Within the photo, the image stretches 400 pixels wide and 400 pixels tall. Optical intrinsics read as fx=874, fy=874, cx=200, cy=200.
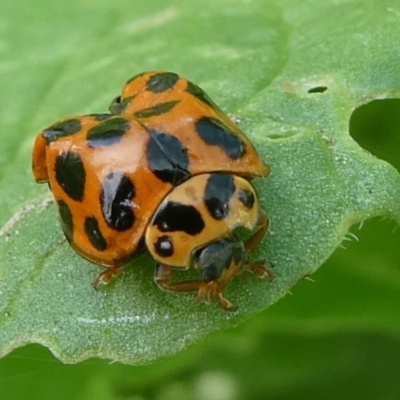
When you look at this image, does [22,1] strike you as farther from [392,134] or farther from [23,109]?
[392,134]

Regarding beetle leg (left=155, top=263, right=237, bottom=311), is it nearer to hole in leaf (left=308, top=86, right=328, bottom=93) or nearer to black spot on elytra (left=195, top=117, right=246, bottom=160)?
black spot on elytra (left=195, top=117, right=246, bottom=160)

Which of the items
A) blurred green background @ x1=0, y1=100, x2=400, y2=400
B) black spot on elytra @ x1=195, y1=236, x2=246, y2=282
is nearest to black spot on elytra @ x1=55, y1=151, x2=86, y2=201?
black spot on elytra @ x1=195, y1=236, x2=246, y2=282

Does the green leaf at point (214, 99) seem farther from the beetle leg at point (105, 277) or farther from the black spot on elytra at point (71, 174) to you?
the black spot on elytra at point (71, 174)

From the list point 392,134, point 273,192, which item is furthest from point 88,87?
point 392,134

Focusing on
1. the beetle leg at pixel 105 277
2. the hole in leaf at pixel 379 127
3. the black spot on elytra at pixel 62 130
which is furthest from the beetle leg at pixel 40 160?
the hole in leaf at pixel 379 127

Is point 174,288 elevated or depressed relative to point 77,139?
depressed

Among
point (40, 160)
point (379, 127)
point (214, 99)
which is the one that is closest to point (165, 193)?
point (40, 160)
